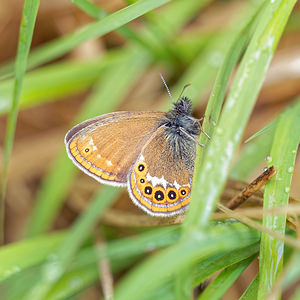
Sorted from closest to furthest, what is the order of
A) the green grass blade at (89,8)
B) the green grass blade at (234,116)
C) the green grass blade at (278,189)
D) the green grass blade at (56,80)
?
the green grass blade at (234,116) → the green grass blade at (278,189) → the green grass blade at (89,8) → the green grass blade at (56,80)

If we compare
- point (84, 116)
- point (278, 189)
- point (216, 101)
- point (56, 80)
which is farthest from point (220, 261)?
point (56, 80)

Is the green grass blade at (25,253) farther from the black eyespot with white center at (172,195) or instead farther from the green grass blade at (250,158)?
the green grass blade at (250,158)

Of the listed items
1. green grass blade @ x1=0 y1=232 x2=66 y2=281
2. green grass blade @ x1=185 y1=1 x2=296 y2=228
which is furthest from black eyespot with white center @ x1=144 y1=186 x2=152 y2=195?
green grass blade @ x1=0 y1=232 x2=66 y2=281

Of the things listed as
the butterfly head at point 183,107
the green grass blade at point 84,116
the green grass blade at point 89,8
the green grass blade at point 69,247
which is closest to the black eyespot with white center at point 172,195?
the butterfly head at point 183,107

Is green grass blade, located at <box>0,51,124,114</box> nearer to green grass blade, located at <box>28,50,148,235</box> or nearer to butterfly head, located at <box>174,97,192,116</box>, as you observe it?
green grass blade, located at <box>28,50,148,235</box>

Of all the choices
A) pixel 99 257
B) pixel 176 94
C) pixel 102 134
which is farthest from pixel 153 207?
pixel 176 94

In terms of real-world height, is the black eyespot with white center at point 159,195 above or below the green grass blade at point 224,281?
above

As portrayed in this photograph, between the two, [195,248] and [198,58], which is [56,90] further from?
[195,248]

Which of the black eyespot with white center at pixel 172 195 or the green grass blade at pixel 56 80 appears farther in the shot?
the green grass blade at pixel 56 80
